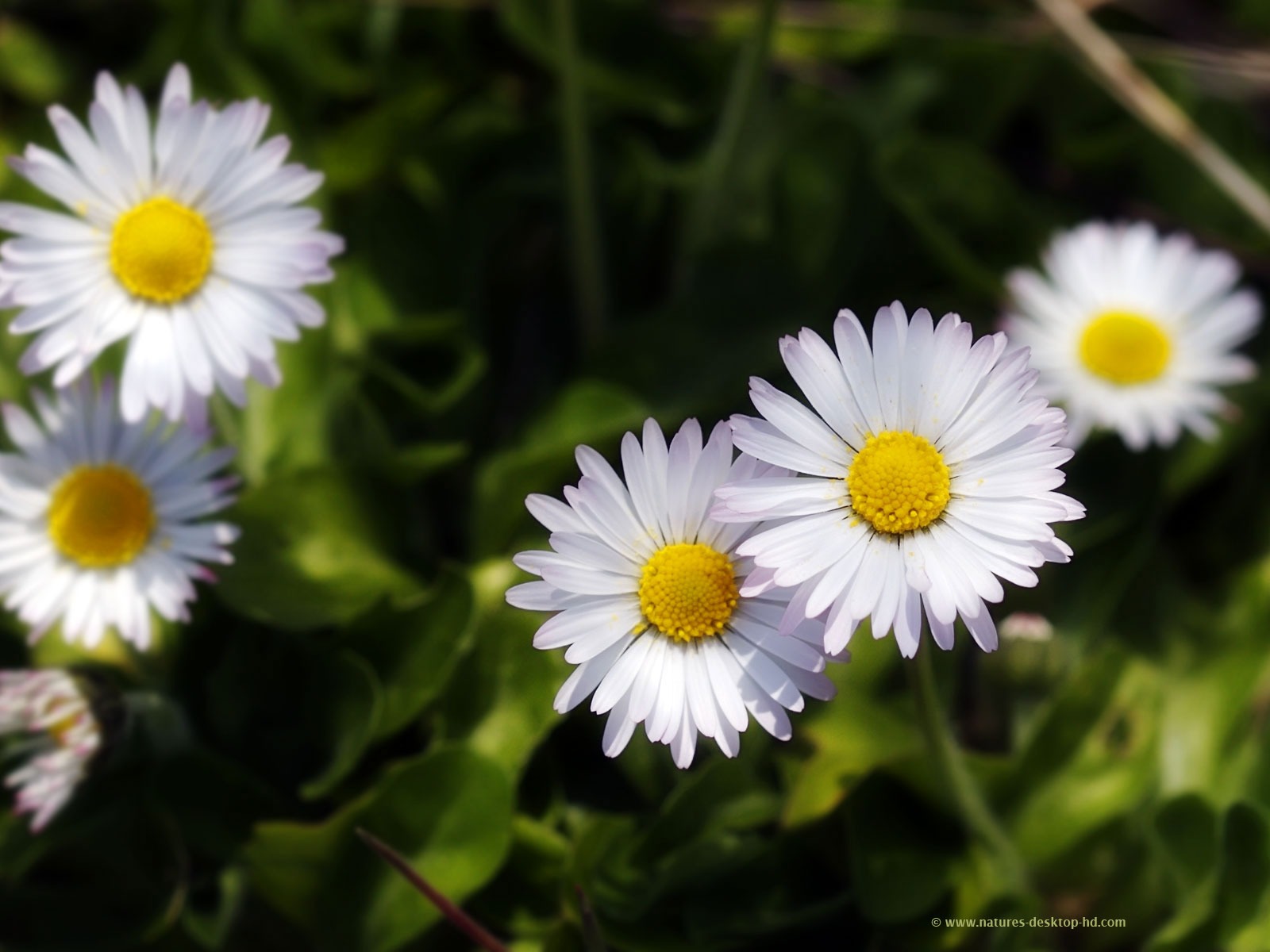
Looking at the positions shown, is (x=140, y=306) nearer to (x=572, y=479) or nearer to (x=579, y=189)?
(x=572, y=479)

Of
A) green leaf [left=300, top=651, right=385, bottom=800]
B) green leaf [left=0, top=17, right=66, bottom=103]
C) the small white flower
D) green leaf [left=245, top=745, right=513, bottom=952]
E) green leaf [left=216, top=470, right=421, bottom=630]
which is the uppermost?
green leaf [left=0, top=17, right=66, bottom=103]

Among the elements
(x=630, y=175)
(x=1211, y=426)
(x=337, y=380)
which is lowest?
(x=337, y=380)

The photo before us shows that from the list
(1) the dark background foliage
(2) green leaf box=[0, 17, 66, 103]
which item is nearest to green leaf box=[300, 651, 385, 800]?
(1) the dark background foliage

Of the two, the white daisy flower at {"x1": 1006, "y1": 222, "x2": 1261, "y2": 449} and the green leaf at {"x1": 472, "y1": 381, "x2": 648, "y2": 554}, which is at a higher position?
the white daisy flower at {"x1": 1006, "y1": 222, "x2": 1261, "y2": 449}

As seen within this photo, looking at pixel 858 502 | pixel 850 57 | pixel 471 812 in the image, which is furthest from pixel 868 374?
pixel 850 57

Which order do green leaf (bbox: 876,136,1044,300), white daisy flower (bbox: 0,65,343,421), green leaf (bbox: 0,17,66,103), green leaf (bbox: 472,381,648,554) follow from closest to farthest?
white daisy flower (bbox: 0,65,343,421)
green leaf (bbox: 472,381,648,554)
green leaf (bbox: 876,136,1044,300)
green leaf (bbox: 0,17,66,103)

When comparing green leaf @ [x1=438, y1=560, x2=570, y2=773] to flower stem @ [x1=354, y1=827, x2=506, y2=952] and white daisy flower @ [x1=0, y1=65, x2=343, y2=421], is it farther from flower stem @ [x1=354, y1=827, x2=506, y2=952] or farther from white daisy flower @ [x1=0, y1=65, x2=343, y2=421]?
white daisy flower @ [x1=0, y1=65, x2=343, y2=421]

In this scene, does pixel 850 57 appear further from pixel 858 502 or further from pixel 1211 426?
pixel 858 502

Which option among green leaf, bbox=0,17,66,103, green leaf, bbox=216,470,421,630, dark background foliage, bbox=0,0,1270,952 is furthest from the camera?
green leaf, bbox=0,17,66,103
